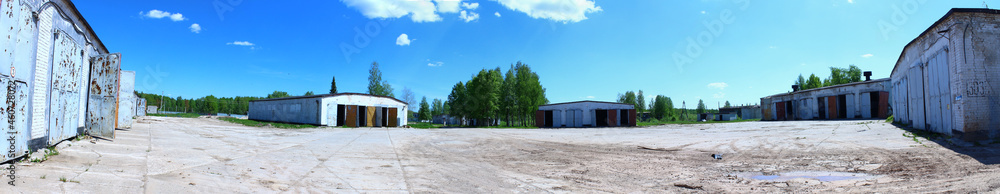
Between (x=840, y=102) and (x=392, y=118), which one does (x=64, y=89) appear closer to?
(x=392, y=118)

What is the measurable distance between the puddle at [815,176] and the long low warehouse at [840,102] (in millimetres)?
33501

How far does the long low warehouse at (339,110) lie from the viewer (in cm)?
3203

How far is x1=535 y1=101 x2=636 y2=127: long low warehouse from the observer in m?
40.0

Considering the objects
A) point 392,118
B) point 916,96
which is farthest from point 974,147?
point 392,118

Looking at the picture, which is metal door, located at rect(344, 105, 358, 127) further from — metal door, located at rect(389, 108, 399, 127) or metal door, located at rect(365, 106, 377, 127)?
metal door, located at rect(389, 108, 399, 127)

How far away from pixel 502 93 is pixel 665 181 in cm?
4268

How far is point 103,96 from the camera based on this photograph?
1040cm

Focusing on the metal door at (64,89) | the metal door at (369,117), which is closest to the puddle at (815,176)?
the metal door at (64,89)

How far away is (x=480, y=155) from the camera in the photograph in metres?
10.9

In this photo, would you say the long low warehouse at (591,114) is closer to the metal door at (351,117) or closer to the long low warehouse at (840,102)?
the long low warehouse at (840,102)

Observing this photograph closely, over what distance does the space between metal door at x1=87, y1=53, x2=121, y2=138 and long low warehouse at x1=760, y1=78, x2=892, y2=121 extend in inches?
1733

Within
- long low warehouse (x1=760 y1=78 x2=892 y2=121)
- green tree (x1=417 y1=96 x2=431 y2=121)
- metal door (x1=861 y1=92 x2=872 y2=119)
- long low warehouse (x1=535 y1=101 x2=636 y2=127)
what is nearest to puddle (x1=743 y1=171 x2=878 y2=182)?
long low warehouse (x1=535 y1=101 x2=636 y2=127)

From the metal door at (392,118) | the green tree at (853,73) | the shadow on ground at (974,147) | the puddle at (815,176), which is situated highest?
the green tree at (853,73)

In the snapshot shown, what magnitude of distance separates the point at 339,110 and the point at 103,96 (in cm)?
2593
